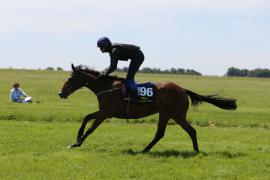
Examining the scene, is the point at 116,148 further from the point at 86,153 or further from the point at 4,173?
the point at 4,173

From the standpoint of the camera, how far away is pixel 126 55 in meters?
13.4

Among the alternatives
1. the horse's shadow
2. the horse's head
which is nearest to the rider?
the horse's head

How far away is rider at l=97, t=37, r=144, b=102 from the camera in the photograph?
13188mm

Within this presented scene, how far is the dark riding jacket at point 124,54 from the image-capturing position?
13164mm

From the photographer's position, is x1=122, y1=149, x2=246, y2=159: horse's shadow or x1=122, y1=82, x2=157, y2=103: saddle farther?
x1=122, y1=82, x2=157, y2=103: saddle

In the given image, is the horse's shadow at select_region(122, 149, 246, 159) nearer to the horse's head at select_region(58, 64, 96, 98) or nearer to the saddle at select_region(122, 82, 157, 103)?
the saddle at select_region(122, 82, 157, 103)

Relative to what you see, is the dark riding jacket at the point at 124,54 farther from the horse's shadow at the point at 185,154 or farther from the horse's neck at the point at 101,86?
the horse's shadow at the point at 185,154

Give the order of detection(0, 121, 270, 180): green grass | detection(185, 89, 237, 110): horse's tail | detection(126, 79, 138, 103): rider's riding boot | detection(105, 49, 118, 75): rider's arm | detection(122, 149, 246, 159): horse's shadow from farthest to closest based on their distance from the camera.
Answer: detection(185, 89, 237, 110): horse's tail → detection(126, 79, 138, 103): rider's riding boot → detection(105, 49, 118, 75): rider's arm → detection(122, 149, 246, 159): horse's shadow → detection(0, 121, 270, 180): green grass

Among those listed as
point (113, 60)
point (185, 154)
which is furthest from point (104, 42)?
point (185, 154)

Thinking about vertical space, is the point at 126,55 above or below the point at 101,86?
above

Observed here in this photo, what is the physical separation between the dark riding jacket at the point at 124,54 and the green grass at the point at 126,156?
86.9 inches

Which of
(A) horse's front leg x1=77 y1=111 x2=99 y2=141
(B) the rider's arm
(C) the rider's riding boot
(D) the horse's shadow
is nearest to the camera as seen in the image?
(D) the horse's shadow

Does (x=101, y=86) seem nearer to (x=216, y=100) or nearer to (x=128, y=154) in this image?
(x=128, y=154)

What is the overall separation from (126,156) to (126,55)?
265 cm
